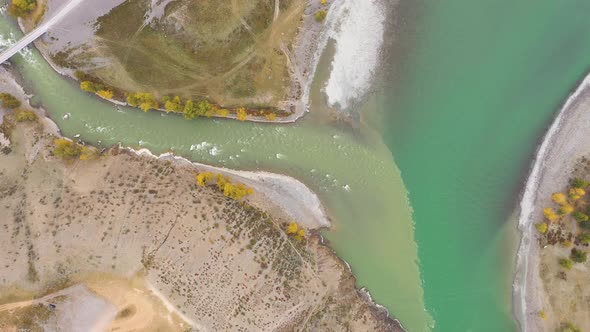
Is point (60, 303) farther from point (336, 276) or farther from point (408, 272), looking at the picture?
point (408, 272)

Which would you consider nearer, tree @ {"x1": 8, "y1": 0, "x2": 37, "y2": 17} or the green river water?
tree @ {"x1": 8, "y1": 0, "x2": 37, "y2": 17}

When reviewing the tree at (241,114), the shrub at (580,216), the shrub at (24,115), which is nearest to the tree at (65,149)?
the shrub at (24,115)

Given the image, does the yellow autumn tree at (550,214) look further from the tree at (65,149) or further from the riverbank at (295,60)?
the tree at (65,149)

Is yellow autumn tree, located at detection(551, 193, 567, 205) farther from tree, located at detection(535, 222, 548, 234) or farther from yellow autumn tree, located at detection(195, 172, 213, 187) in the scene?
yellow autumn tree, located at detection(195, 172, 213, 187)

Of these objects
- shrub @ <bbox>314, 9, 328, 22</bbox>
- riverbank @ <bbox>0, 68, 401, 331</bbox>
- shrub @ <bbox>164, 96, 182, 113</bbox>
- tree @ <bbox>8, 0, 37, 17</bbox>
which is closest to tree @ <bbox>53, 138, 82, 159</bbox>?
riverbank @ <bbox>0, 68, 401, 331</bbox>

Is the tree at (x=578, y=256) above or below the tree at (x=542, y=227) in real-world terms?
below

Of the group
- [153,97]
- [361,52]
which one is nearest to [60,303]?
[153,97]

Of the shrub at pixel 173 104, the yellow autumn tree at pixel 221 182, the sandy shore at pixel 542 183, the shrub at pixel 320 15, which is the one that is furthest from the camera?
the sandy shore at pixel 542 183
